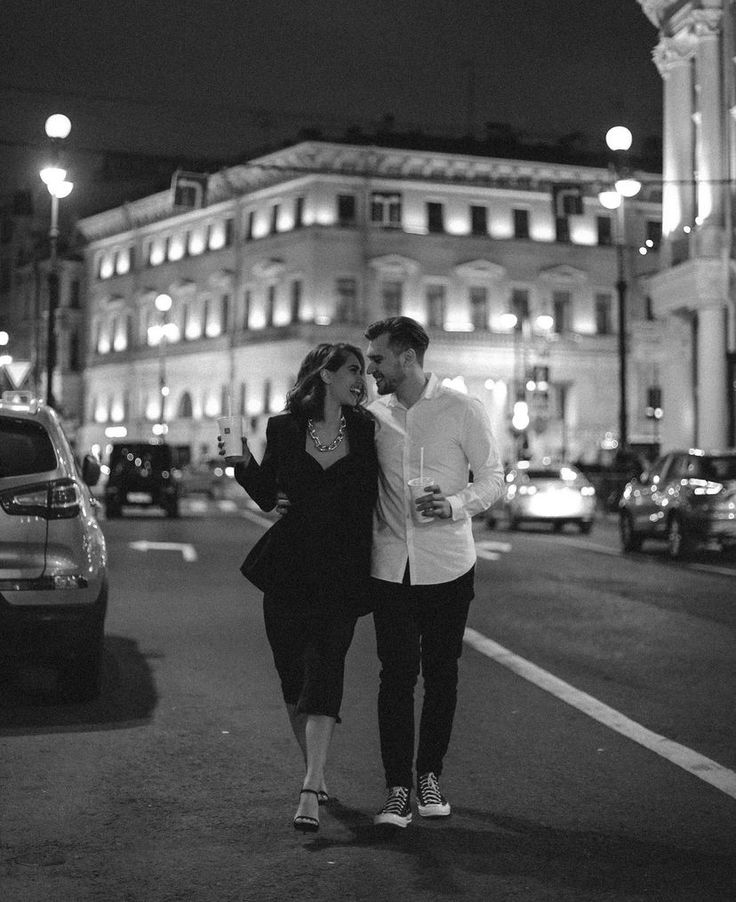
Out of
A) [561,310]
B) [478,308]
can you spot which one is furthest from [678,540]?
[561,310]

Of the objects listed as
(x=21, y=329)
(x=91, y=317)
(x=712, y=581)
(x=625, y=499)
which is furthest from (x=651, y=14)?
(x=21, y=329)

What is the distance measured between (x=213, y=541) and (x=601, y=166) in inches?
2401

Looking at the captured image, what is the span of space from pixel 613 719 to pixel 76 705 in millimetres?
3108

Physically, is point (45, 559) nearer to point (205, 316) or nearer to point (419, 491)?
point (419, 491)

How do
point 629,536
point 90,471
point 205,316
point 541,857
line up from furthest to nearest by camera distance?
point 205,316
point 629,536
point 90,471
point 541,857

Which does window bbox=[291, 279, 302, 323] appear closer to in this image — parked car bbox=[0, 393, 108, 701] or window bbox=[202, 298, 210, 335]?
window bbox=[202, 298, 210, 335]

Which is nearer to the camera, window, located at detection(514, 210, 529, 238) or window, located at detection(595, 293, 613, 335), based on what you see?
window, located at detection(514, 210, 529, 238)

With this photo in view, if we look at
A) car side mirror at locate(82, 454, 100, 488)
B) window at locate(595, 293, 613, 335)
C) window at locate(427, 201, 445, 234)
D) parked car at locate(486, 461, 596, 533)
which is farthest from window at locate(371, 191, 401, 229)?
car side mirror at locate(82, 454, 100, 488)

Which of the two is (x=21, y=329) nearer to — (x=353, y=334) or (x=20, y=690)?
(x=353, y=334)

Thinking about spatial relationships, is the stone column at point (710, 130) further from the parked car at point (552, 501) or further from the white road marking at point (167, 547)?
the white road marking at point (167, 547)

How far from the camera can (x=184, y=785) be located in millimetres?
6688

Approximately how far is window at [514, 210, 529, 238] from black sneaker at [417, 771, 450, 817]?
257ft

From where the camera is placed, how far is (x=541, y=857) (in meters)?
5.44

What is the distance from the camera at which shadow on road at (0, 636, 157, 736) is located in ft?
27.1
